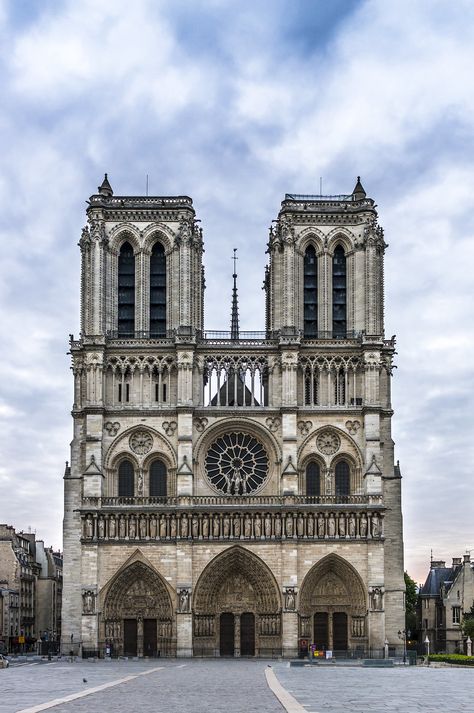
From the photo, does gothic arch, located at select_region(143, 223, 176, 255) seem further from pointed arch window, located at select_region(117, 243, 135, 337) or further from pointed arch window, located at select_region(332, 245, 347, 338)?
pointed arch window, located at select_region(332, 245, 347, 338)

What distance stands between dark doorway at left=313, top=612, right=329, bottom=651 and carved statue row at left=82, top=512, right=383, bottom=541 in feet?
16.5

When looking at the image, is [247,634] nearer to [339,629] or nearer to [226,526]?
[339,629]

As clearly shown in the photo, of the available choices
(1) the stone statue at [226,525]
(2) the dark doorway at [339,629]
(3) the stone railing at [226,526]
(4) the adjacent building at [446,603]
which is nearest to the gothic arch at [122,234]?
(3) the stone railing at [226,526]

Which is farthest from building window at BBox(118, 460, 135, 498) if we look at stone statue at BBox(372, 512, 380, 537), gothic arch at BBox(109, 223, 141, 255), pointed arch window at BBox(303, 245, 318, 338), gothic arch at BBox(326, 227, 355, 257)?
gothic arch at BBox(326, 227, 355, 257)

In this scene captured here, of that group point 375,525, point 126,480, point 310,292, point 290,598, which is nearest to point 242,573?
point 290,598

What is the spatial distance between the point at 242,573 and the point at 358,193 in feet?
86.7

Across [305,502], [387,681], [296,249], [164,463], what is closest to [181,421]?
[164,463]

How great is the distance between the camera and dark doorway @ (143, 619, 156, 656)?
7212cm

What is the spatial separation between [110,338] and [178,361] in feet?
15.8

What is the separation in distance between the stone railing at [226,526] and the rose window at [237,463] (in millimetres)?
2561

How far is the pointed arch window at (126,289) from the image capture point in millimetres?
77062

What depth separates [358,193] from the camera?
79.1m

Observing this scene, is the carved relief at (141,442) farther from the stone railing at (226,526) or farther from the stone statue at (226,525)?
the stone statue at (226,525)

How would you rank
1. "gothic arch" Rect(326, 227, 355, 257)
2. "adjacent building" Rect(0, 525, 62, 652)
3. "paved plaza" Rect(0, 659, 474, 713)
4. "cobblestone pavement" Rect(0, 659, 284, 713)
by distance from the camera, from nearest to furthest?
"paved plaza" Rect(0, 659, 474, 713) → "cobblestone pavement" Rect(0, 659, 284, 713) → "gothic arch" Rect(326, 227, 355, 257) → "adjacent building" Rect(0, 525, 62, 652)
